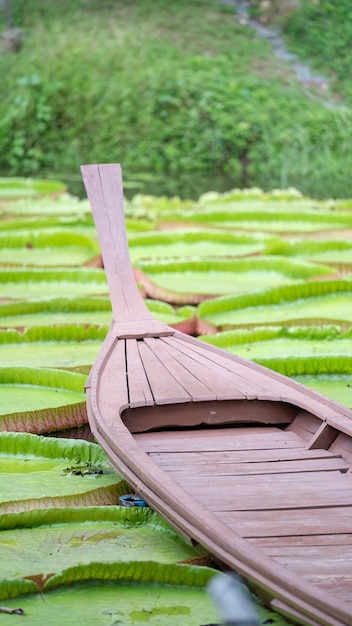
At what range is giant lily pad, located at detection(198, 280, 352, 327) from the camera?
3.38 meters

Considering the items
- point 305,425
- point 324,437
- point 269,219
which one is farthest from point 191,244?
point 324,437

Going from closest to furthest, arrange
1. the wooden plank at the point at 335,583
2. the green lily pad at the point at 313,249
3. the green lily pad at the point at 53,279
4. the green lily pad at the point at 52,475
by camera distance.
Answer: the wooden plank at the point at 335,583 → the green lily pad at the point at 52,475 → the green lily pad at the point at 53,279 → the green lily pad at the point at 313,249

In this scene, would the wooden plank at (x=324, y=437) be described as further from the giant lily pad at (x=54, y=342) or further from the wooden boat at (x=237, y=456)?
the giant lily pad at (x=54, y=342)

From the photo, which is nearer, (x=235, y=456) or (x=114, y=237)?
(x=235, y=456)

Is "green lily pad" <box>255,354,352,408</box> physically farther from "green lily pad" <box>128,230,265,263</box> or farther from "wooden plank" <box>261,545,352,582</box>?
"green lily pad" <box>128,230,265,263</box>

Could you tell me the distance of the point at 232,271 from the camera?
4.18 m

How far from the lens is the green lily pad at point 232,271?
4.03 metres

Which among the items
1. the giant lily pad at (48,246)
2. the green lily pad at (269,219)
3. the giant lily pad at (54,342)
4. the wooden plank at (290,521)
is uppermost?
the wooden plank at (290,521)

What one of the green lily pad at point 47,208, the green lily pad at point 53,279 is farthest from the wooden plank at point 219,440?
the green lily pad at point 47,208

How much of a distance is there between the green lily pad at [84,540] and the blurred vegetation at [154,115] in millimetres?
8760

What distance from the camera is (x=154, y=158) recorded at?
11625mm

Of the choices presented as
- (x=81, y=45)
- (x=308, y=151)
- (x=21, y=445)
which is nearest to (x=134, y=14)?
(x=81, y=45)

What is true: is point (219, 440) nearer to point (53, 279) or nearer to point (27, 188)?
point (53, 279)

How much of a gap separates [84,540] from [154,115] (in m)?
10.4
